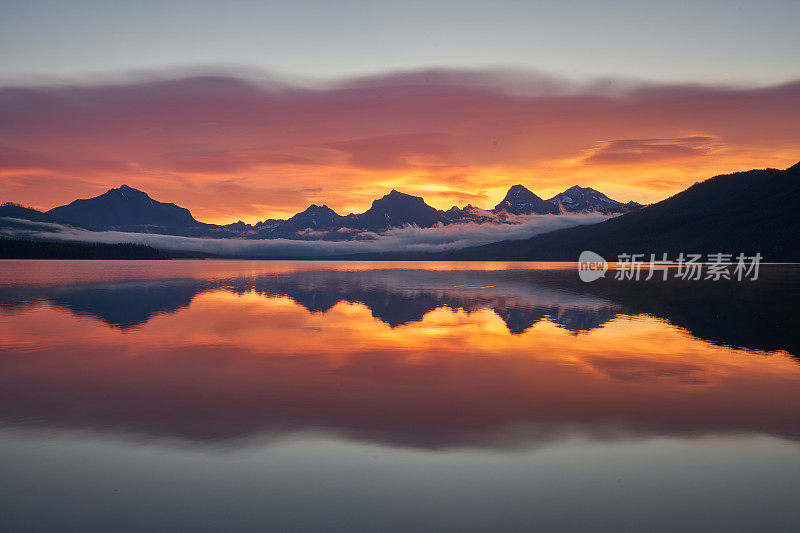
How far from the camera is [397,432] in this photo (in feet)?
47.7

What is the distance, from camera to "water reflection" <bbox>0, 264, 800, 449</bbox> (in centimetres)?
1526

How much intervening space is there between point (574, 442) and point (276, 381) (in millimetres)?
11883

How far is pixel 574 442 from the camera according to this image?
1393cm

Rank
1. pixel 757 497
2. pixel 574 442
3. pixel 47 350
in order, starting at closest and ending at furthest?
1. pixel 757 497
2. pixel 574 442
3. pixel 47 350

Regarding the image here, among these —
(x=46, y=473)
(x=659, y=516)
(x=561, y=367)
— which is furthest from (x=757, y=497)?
(x=46, y=473)

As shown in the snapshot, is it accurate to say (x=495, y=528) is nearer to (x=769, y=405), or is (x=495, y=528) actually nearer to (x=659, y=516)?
(x=659, y=516)

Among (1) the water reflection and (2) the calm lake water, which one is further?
(1) the water reflection

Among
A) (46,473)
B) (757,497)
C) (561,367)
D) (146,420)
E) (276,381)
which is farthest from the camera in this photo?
(561,367)

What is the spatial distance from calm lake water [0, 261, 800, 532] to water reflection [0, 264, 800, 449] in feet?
0.42

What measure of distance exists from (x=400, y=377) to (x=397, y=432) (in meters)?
6.83

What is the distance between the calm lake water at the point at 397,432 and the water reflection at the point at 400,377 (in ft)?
0.42

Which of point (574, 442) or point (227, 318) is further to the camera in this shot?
point (227, 318)

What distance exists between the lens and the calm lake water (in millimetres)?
10148

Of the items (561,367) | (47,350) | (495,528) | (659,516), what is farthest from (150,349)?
(659,516)
